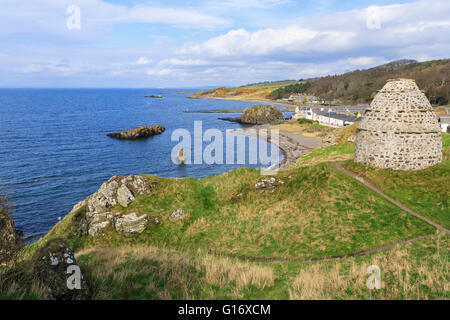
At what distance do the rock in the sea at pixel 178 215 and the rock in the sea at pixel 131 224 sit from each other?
1.90 m

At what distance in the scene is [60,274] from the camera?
26.4ft

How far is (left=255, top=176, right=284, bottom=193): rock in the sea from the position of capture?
933 inches

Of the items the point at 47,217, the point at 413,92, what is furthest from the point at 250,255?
the point at 47,217

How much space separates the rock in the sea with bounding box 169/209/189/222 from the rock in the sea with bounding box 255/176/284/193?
6.15 m

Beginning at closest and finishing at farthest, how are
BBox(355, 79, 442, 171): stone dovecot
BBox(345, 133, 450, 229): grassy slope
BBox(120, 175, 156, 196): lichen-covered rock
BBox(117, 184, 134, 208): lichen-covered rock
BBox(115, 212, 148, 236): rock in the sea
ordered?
BBox(345, 133, 450, 229): grassy slope < BBox(115, 212, 148, 236): rock in the sea < BBox(355, 79, 442, 171): stone dovecot < BBox(117, 184, 134, 208): lichen-covered rock < BBox(120, 175, 156, 196): lichen-covered rock

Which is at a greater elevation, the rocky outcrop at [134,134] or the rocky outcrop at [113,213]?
the rocky outcrop at [134,134]

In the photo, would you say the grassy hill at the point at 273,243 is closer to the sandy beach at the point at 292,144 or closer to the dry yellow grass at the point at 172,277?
the dry yellow grass at the point at 172,277

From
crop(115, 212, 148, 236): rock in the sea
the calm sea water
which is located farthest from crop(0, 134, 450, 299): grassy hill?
the calm sea water

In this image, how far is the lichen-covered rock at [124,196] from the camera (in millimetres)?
23281

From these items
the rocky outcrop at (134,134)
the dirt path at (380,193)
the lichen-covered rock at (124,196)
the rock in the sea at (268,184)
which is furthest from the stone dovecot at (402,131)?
the rocky outcrop at (134,134)

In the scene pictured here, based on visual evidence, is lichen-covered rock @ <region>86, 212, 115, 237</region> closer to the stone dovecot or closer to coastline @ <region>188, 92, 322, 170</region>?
the stone dovecot

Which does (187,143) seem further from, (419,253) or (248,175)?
(419,253)

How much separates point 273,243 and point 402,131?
506 inches
